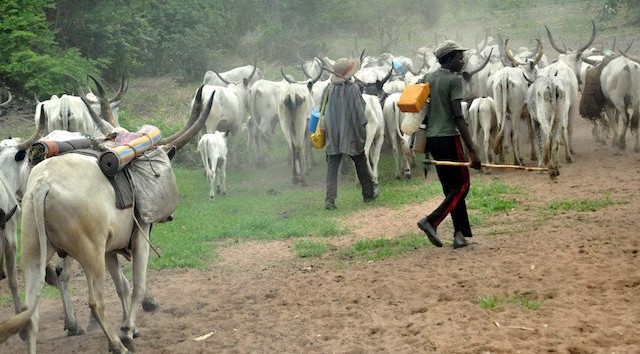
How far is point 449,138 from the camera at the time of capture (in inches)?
349

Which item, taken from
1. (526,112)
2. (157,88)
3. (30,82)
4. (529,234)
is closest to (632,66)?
(526,112)

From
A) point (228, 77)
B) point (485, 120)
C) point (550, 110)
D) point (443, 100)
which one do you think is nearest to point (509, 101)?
point (485, 120)

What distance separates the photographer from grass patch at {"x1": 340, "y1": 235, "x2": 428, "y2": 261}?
30.1 ft

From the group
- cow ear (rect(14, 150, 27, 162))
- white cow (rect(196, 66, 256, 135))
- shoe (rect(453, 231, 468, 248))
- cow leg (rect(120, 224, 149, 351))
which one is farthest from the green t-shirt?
white cow (rect(196, 66, 256, 135))

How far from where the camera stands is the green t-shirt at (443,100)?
8.78m

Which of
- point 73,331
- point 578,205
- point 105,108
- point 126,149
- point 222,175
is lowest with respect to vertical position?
point 222,175

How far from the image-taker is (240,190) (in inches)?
629

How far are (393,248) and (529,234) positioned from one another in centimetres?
145

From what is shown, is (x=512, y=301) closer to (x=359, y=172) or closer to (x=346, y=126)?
(x=359, y=172)

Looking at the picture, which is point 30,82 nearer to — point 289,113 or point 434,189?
point 289,113

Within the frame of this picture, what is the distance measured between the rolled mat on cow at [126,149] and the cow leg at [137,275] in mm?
610

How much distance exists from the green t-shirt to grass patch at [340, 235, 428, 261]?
1283 millimetres

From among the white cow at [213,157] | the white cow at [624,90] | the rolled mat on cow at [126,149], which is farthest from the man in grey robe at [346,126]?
the rolled mat on cow at [126,149]

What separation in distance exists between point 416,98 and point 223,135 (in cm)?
745
